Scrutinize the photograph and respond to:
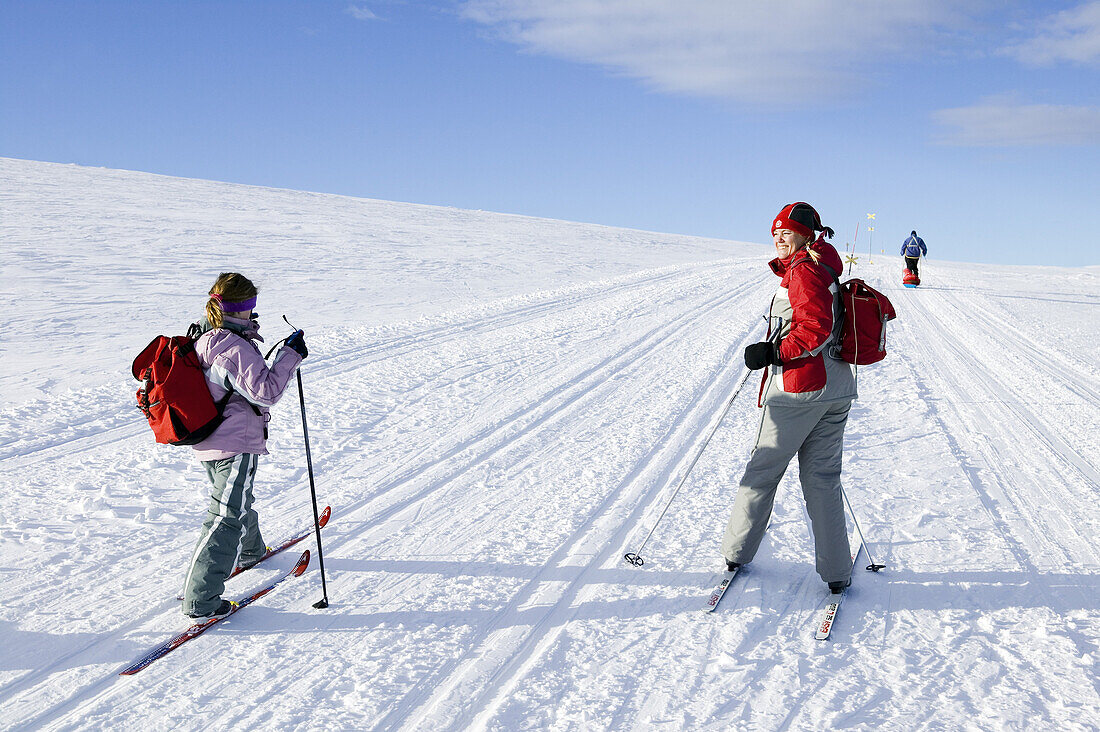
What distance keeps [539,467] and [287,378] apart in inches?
101

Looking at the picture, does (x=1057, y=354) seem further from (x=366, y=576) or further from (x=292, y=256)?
(x=292, y=256)

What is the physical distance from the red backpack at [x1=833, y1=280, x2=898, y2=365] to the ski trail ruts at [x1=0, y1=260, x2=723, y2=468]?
18.4 ft

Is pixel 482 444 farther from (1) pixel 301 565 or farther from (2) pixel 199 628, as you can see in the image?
(2) pixel 199 628

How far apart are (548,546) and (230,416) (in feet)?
6.29

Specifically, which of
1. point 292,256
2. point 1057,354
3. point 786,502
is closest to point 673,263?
point 292,256

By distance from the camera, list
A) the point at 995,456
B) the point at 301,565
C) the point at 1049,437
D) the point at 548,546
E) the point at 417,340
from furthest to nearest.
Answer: the point at 417,340 < the point at 1049,437 < the point at 995,456 < the point at 548,546 < the point at 301,565

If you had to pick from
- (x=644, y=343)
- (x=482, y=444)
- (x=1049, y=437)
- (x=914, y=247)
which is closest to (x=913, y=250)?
(x=914, y=247)

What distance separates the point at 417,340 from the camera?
10.2m

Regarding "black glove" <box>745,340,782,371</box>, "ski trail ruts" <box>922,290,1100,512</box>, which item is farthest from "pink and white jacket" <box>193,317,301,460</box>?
"ski trail ruts" <box>922,290,1100,512</box>

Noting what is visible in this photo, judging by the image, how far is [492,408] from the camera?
23.5ft

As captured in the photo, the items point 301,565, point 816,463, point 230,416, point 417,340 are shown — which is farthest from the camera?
point 417,340

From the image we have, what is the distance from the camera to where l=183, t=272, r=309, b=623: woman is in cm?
341

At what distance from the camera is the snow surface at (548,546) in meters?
2.99

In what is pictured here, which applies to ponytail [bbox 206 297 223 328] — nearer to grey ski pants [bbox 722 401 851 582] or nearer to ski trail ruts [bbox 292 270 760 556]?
ski trail ruts [bbox 292 270 760 556]
